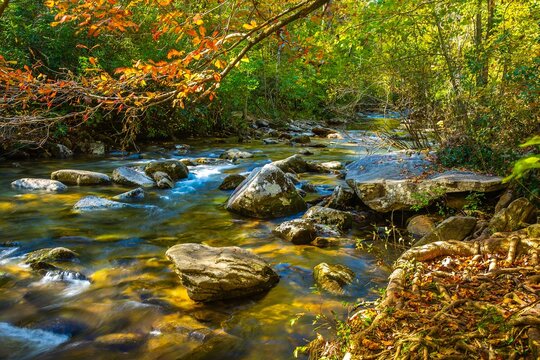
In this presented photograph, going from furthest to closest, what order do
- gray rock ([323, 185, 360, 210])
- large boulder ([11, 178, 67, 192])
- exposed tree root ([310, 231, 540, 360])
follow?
large boulder ([11, 178, 67, 192]), gray rock ([323, 185, 360, 210]), exposed tree root ([310, 231, 540, 360])

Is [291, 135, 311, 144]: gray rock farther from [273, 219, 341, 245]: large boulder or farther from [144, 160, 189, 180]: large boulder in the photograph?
[273, 219, 341, 245]: large boulder

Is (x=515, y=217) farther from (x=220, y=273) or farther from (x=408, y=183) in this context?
(x=220, y=273)

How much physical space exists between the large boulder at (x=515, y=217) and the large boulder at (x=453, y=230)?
0.32 m

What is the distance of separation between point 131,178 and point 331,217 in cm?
576

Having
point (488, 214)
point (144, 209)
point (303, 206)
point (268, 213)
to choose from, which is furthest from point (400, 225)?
point (144, 209)

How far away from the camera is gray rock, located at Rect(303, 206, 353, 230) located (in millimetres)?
6813

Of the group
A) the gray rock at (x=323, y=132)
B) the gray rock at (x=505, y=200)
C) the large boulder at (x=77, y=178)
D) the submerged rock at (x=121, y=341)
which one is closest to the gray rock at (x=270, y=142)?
the gray rock at (x=323, y=132)

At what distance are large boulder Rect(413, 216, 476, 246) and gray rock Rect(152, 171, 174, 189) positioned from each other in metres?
6.68

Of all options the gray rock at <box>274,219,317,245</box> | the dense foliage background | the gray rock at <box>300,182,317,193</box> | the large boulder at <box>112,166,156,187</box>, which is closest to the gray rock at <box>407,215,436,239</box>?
the dense foliage background

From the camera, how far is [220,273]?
4.36 metres

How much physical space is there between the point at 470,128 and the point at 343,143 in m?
11.2

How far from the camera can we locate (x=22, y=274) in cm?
495

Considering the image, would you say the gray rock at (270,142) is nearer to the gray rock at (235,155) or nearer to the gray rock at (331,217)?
the gray rock at (235,155)

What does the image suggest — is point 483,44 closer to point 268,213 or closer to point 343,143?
point 268,213
